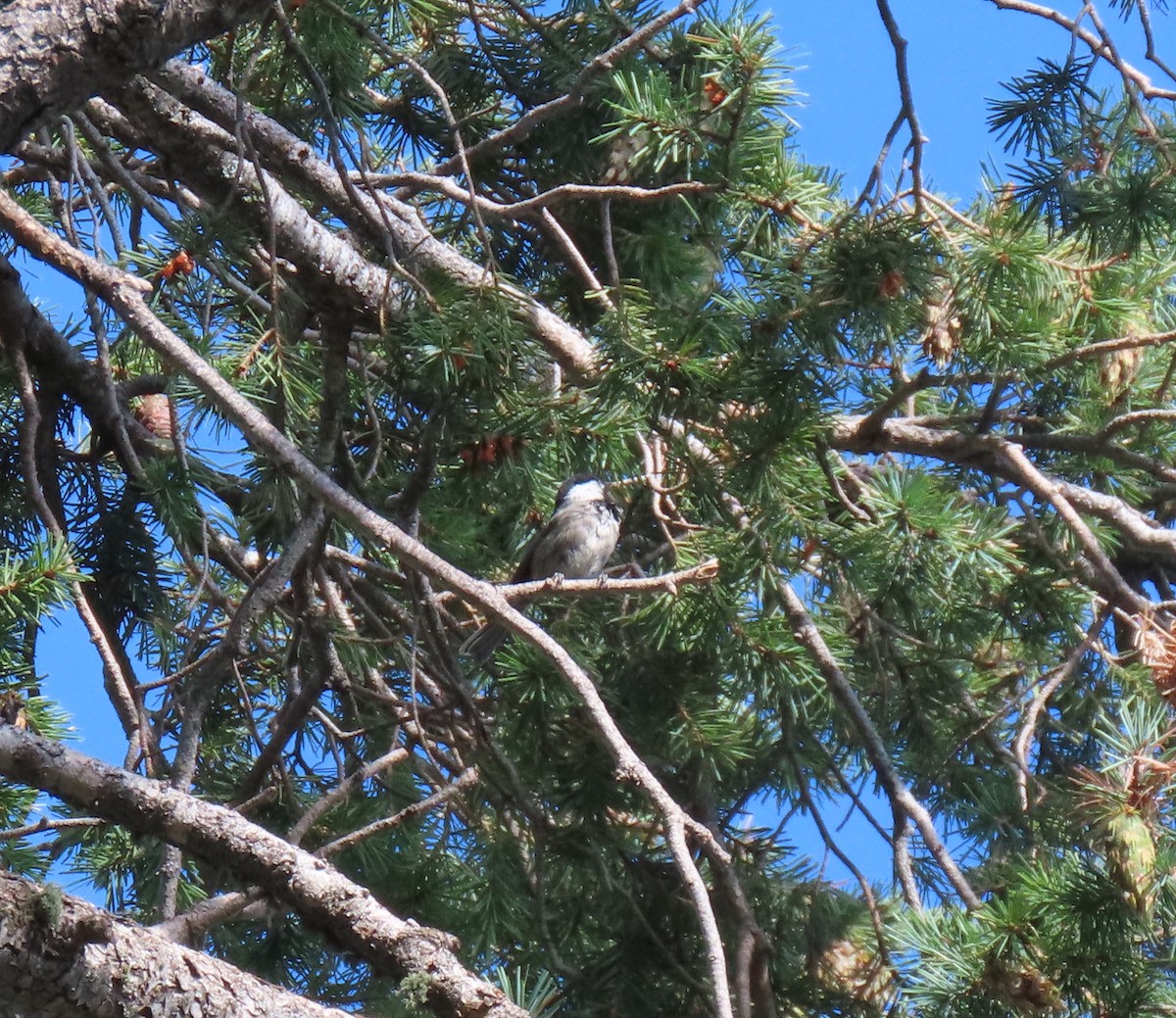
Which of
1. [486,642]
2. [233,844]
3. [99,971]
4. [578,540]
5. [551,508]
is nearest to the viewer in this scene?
[99,971]

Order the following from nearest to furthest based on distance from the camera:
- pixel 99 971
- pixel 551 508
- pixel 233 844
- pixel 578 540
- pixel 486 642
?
pixel 99 971
pixel 233 844
pixel 551 508
pixel 486 642
pixel 578 540

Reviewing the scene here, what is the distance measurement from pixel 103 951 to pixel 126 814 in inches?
17.0

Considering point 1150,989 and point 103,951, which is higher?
point 1150,989

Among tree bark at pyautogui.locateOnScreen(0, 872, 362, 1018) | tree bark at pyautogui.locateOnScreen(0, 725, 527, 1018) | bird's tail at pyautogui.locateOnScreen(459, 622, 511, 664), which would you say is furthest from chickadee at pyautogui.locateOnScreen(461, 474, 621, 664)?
tree bark at pyautogui.locateOnScreen(0, 872, 362, 1018)

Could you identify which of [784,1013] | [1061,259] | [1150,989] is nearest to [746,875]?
[784,1013]

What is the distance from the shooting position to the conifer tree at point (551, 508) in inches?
70.8

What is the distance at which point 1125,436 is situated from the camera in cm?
301

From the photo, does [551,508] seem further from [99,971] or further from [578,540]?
[99,971]

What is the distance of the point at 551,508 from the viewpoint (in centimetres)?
317

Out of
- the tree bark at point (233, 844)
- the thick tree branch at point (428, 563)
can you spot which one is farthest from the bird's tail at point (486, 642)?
the tree bark at point (233, 844)

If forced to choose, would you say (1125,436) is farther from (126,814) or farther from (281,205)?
(126,814)

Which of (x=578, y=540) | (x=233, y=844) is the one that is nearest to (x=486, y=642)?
(x=578, y=540)

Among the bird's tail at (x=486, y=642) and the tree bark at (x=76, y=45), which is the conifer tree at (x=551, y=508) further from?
the bird's tail at (x=486, y=642)

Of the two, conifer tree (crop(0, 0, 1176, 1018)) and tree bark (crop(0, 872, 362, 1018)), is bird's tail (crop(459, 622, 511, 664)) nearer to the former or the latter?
conifer tree (crop(0, 0, 1176, 1018))
